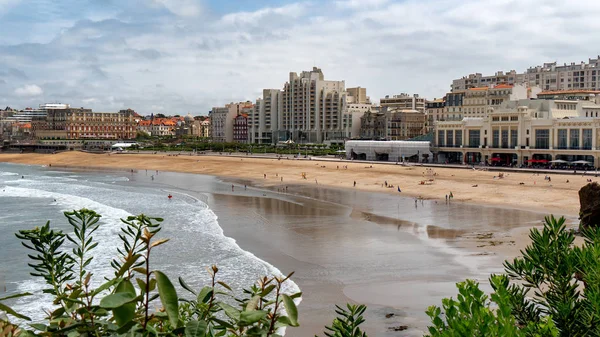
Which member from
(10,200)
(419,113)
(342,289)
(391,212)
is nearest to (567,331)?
(342,289)

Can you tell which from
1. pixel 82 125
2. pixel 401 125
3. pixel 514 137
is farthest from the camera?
pixel 82 125

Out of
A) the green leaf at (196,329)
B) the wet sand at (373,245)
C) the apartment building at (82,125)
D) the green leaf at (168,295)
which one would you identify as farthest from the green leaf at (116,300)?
the apartment building at (82,125)

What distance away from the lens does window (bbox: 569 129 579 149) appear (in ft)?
214

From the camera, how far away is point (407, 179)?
63.3 m

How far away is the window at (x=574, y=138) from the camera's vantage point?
65312mm

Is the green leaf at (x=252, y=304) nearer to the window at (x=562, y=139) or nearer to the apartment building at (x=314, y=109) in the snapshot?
the window at (x=562, y=139)

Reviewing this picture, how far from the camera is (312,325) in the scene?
17641 mm

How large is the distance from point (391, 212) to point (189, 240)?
16.5 metres

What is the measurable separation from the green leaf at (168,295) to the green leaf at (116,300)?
20 cm

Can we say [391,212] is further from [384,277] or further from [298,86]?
[298,86]

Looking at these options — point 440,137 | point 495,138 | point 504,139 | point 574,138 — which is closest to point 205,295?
point 574,138

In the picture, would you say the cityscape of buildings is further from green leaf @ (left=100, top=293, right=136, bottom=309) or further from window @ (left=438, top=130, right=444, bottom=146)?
green leaf @ (left=100, top=293, right=136, bottom=309)

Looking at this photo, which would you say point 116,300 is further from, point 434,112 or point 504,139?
point 434,112

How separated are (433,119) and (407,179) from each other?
2116 inches
